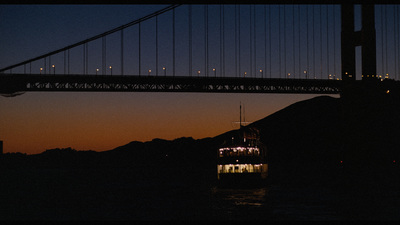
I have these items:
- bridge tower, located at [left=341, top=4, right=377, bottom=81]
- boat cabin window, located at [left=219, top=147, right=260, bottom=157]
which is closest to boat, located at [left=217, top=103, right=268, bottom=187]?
boat cabin window, located at [left=219, top=147, right=260, bottom=157]

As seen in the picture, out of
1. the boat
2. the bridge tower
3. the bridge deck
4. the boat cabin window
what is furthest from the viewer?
the bridge deck

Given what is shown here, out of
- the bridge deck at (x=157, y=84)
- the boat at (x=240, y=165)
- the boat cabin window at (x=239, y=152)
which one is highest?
the bridge deck at (x=157, y=84)

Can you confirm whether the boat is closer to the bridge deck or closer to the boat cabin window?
the boat cabin window

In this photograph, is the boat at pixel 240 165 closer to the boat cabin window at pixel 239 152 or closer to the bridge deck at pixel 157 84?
the boat cabin window at pixel 239 152

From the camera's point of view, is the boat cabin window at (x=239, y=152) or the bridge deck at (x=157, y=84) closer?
the boat cabin window at (x=239, y=152)

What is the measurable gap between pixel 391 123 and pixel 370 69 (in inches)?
1276

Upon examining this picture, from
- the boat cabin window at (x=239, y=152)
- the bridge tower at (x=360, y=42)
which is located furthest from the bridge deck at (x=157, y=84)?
the boat cabin window at (x=239, y=152)

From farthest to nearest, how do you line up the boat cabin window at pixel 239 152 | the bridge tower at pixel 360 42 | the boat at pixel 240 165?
the bridge tower at pixel 360 42 < the boat cabin window at pixel 239 152 < the boat at pixel 240 165

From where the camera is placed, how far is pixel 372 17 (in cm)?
4325

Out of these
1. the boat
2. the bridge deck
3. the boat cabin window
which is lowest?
the boat

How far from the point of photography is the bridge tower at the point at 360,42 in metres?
40.4

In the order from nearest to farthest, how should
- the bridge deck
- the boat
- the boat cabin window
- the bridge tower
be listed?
the boat < the boat cabin window < the bridge tower < the bridge deck

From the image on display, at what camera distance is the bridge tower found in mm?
40438

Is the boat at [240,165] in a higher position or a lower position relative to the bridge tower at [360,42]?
lower
